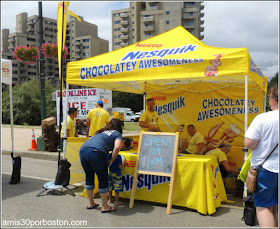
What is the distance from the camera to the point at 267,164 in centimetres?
265

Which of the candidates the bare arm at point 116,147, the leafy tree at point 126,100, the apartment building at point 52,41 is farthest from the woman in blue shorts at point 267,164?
the apartment building at point 52,41

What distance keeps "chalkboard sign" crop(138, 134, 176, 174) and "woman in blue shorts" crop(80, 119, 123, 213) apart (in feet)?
2.27

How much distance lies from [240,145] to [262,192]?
4427mm

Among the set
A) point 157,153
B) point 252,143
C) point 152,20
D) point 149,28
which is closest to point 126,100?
point 149,28

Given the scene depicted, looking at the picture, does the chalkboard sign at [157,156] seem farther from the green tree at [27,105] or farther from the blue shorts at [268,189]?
the green tree at [27,105]

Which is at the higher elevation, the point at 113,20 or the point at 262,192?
the point at 113,20

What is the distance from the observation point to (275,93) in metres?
2.69

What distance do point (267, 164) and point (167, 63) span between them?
2.63 meters

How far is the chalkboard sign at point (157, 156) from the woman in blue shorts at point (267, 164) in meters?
1.81

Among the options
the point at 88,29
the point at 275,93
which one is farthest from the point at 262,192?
the point at 88,29

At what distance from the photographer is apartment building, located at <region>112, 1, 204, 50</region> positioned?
73.9 meters

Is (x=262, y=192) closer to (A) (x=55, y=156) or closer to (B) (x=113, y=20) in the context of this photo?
(A) (x=55, y=156)

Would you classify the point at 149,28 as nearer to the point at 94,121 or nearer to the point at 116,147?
the point at 94,121

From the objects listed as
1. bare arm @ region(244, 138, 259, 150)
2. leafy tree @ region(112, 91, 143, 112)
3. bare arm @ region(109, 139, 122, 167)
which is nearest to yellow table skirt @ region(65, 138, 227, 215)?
bare arm @ region(109, 139, 122, 167)
